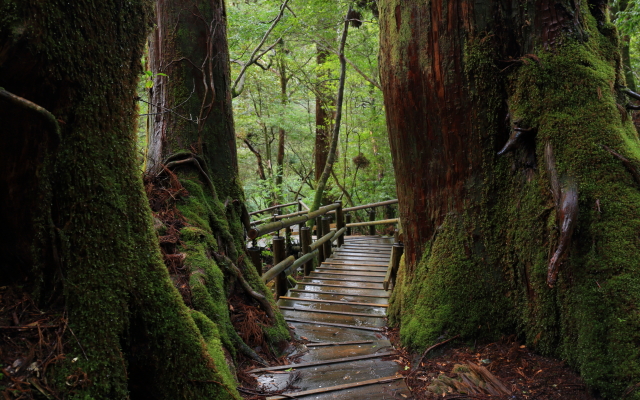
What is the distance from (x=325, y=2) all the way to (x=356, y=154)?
6427mm

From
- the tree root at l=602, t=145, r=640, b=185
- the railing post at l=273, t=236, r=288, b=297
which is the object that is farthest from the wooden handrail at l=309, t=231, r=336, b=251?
the tree root at l=602, t=145, r=640, b=185

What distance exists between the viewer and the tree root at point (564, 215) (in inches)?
92.9

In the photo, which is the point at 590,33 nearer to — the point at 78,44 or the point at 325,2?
the point at 78,44

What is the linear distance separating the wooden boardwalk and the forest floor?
18 cm

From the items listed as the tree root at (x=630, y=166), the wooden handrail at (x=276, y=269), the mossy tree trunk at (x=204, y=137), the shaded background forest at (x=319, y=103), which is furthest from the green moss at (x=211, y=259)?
the shaded background forest at (x=319, y=103)

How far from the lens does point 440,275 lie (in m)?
3.34

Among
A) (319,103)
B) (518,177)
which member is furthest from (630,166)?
(319,103)

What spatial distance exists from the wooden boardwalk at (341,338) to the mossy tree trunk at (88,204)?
107cm

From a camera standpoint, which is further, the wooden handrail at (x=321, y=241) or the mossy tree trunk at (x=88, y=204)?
the wooden handrail at (x=321, y=241)

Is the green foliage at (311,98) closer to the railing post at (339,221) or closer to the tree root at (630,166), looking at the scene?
the railing post at (339,221)

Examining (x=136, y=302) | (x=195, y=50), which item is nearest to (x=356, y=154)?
(x=195, y=50)

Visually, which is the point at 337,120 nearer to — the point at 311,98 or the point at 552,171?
the point at 552,171

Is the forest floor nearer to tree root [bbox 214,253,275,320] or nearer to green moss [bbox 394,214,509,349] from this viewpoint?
green moss [bbox 394,214,509,349]

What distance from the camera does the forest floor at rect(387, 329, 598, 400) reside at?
92.8 inches
